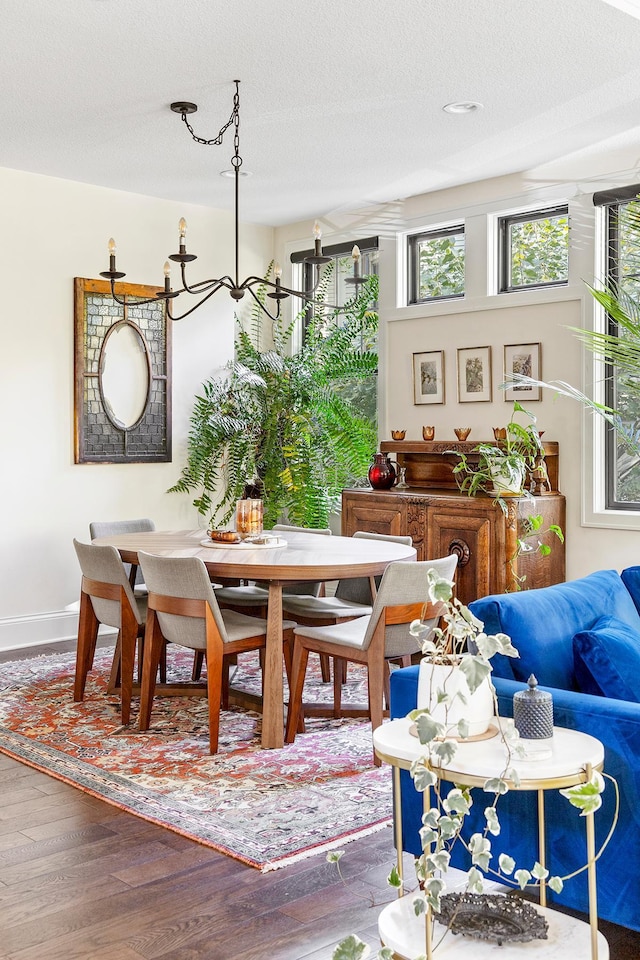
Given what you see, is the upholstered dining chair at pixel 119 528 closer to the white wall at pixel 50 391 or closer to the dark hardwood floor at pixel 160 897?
the white wall at pixel 50 391

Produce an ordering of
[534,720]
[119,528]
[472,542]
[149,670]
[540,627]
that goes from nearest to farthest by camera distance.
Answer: [534,720] → [540,627] → [149,670] → [119,528] → [472,542]

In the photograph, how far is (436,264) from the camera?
256 inches

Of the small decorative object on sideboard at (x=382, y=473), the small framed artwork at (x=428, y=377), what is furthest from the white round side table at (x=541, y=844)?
the small framed artwork at (x=428, y=377)

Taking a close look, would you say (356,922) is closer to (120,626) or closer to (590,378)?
(120,626)

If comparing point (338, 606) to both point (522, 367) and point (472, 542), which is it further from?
point (522, 367)

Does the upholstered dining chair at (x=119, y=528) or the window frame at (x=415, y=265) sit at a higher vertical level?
the window frame at (x=415, y=265)

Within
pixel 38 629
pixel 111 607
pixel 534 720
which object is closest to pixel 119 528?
pixel 111 607

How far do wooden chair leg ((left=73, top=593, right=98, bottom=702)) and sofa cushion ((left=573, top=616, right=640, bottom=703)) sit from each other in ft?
9.09

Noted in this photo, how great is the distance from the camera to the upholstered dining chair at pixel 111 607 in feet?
14.0

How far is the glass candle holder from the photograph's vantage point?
473 centimetres

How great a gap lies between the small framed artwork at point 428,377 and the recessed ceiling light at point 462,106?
188 centimetres

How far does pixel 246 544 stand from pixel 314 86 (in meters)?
2.14

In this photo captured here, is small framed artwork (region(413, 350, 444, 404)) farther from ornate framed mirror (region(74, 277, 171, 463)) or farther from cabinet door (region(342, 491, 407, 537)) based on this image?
ornate framed mirror (region(74, 277, 171, 463))

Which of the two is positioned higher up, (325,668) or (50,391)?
(50,391)
